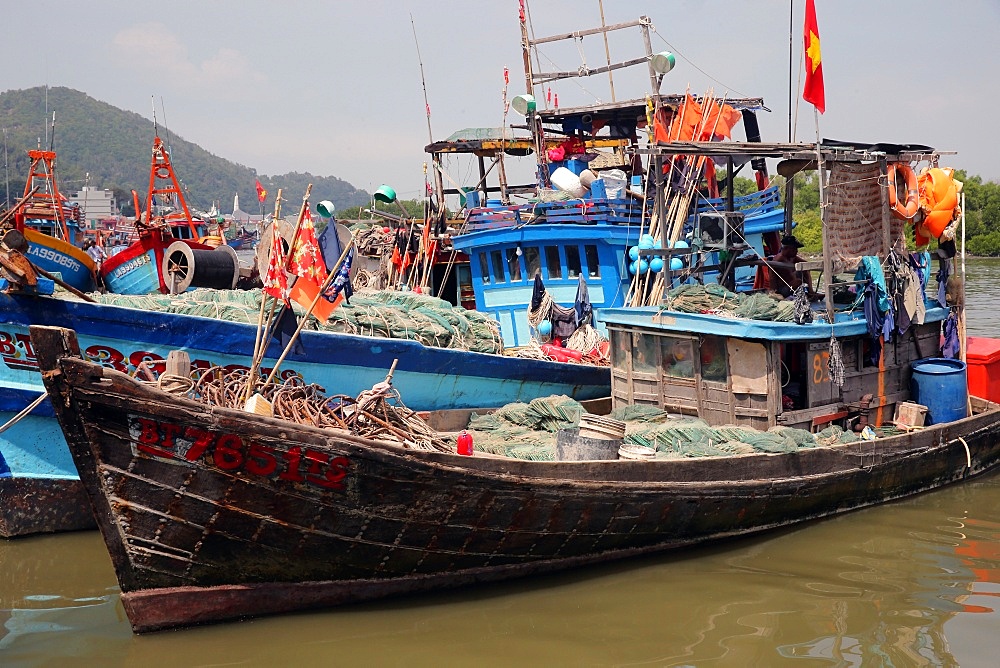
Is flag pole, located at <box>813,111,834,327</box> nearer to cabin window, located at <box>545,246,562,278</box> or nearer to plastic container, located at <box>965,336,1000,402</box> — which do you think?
plastic container, located at <box>965,336,1000,402</box>

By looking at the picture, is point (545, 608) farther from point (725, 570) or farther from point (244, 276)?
point (244, 276)

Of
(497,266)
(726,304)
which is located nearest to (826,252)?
(726,304)

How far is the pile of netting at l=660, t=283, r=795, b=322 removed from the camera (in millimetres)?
9078

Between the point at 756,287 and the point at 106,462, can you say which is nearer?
the point at 106,462

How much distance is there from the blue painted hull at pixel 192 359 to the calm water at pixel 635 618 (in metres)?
1.28

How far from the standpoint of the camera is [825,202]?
30.4ft

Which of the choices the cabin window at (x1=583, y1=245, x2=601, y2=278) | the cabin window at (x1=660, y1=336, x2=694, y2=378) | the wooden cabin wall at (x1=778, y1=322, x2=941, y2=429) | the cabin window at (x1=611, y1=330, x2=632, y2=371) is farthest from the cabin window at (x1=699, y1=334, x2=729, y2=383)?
the cabin window at (x1=583, y1=245, x2=601, y2=278)

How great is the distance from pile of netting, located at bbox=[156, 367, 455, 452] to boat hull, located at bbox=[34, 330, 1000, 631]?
44 centimetres

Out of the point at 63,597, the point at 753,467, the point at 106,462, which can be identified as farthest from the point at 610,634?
the point at 63,597

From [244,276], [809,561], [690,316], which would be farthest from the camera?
[244,276]

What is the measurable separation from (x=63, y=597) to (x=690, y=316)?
6578mm

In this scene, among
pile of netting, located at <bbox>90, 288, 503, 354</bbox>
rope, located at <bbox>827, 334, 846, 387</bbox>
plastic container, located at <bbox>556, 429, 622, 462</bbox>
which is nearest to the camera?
plastic container, located at <bbox>556, 429, 622, 462</bbox>

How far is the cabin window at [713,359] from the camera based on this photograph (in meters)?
9.13

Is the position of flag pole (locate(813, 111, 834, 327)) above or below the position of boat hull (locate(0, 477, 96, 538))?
above
